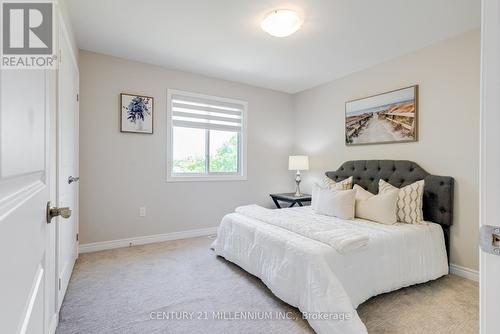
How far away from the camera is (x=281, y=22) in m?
2.26

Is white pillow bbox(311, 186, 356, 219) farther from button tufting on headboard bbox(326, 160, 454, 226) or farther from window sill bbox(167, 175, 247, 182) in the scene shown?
window sill bbox(167, 175, 247, 182)

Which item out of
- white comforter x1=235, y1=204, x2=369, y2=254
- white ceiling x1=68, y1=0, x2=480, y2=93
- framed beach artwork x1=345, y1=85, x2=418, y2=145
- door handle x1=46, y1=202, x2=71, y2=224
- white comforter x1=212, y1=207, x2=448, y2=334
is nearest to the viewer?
door handle x1=46, y1=202, x2=71, y2=224

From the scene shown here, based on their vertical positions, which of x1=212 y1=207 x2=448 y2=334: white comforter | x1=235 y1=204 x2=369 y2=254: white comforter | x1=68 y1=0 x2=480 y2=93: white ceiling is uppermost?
x1=68 y1=0 x2=480 y2=93: white ceiling

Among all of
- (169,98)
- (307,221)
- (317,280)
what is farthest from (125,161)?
(317,280)

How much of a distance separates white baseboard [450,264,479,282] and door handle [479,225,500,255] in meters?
2.64

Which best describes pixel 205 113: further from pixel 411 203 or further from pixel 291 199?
pixel 411 203

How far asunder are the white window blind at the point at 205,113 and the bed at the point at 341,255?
5.42 feet

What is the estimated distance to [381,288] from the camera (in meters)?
2.00

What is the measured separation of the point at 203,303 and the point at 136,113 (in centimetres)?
246

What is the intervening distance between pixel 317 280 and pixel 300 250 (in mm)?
235

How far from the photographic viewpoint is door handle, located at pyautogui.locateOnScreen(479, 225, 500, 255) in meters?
0.52

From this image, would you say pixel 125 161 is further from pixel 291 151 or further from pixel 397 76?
pixel 397 76

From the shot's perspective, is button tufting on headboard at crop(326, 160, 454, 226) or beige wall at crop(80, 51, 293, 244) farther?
beige wall at crop(80, 51, 293, 244)

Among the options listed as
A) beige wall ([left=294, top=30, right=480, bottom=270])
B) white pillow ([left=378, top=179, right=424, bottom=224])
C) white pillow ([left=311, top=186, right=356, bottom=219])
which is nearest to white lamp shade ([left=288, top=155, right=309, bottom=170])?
beige wall ([left=294, top=30, right=480, bottom=270])
